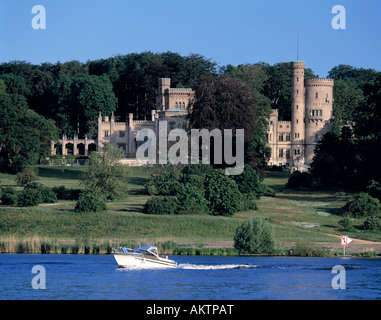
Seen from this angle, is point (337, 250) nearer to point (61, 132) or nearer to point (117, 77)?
point (61, 132)

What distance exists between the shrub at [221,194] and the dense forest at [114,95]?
20336mm

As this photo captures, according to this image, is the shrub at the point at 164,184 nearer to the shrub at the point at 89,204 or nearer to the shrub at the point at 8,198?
the shrub at the point at 89,204

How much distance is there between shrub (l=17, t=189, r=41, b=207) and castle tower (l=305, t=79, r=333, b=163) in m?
61.8

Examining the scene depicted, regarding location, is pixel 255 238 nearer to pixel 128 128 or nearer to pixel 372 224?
pixel 372 224

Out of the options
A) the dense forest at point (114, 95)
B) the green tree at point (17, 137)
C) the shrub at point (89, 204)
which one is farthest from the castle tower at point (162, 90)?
the shrub at point (89, 204)

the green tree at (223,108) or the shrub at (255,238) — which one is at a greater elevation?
the green tree at (223,108)

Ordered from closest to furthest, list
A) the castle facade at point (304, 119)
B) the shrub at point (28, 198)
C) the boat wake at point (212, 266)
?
1. the boat wake at point (212, 266)
2. the shrub at point (28, 198)
3. the castle facade at point (304, 119)

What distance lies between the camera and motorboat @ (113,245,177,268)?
51062mm

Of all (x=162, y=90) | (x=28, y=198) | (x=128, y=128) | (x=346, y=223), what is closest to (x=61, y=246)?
(x=28, y=198)

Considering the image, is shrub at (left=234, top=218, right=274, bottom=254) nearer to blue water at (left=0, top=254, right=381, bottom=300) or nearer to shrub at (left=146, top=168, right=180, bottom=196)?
blue water at (left=0, top=254, right=381, bottom=300)

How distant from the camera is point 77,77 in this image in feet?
460

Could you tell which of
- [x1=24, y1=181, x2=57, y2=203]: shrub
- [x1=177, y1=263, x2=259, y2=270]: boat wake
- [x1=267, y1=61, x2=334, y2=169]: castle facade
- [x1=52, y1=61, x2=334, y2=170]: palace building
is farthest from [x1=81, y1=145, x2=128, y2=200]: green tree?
[x1=267, y1=61, x2=334, y2=169]: castle facade

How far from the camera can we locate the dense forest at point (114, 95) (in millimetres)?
105125

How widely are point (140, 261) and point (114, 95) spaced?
92.3 m
